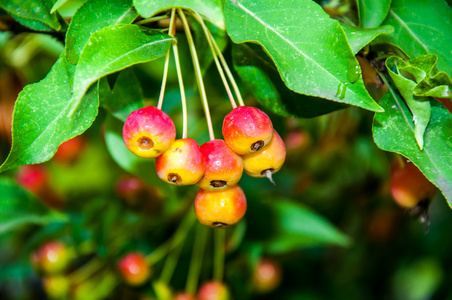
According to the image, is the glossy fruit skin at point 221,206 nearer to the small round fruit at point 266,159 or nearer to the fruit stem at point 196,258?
the small round fruit at point 266,159

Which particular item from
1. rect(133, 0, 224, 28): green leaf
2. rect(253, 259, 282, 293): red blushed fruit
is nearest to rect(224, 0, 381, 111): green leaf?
rect(133, 0, 224, 28): green leaf

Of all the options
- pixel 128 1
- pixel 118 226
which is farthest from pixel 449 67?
pixel 118 226

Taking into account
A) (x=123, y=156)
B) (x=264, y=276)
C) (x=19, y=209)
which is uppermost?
(x=123, y=156)

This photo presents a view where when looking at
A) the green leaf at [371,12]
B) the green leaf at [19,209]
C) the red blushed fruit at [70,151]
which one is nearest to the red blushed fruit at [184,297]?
the green leaf at [19,209]

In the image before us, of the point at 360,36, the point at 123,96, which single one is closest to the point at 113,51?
the point at 123,96

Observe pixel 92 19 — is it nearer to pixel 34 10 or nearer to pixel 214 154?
pixel 34 10

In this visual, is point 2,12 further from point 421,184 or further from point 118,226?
point 421,184
